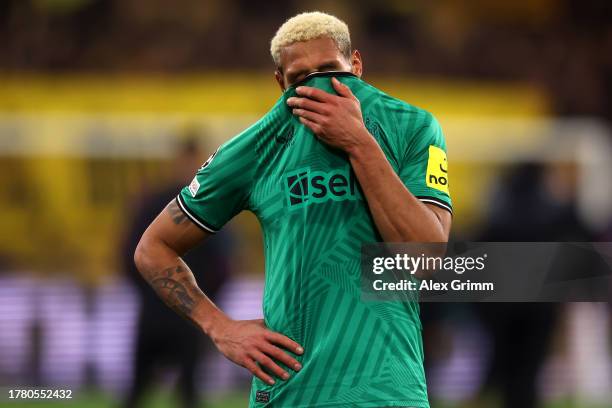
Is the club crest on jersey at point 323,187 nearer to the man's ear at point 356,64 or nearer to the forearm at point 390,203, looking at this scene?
the forearm at point 390,203

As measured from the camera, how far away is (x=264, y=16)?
678 inches

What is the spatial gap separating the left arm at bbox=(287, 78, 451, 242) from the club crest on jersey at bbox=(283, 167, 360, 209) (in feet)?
0.23

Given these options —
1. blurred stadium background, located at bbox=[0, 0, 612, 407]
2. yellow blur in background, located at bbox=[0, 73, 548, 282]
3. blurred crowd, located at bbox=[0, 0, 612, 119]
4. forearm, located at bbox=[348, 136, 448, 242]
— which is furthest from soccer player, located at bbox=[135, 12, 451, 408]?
blurred crowd, located at bbox=[0, 0, 612, 119]

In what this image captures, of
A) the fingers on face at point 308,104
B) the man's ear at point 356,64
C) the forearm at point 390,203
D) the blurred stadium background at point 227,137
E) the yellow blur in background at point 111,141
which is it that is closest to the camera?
the forearm at point 390,203

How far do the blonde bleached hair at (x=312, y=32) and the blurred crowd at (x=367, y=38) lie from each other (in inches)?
510

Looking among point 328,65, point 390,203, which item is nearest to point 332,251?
point 390,203

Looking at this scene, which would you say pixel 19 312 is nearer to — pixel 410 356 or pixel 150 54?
pixel 150 54

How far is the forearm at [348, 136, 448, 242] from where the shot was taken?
9.22 ft

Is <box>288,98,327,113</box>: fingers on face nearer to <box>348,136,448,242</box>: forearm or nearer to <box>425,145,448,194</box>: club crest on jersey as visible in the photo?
<box>348,136,448,242</box>: forearm

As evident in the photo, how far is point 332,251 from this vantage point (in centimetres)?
291

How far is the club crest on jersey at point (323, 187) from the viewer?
9.60 ft

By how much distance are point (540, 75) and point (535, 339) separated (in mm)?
9505

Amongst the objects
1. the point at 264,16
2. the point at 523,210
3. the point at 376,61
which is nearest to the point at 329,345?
the point at 523,210

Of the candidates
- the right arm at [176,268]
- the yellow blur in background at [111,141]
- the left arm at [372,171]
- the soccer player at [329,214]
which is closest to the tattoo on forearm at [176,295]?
the right arm at [176,268]
